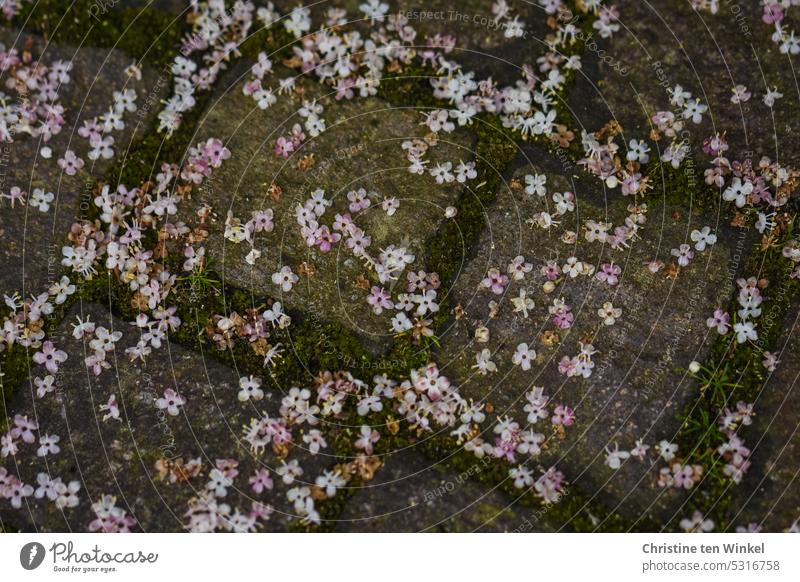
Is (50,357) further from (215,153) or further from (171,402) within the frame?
(215,153)

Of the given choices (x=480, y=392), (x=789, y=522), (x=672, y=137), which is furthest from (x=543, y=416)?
(x=672, y=137)

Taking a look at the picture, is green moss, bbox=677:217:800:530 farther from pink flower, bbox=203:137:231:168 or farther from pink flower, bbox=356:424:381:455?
pink flower, bbox=203:137:231:168

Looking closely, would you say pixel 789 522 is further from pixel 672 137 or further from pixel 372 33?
pixel 372 33

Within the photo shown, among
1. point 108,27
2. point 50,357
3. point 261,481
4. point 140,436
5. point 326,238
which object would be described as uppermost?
point 108,27

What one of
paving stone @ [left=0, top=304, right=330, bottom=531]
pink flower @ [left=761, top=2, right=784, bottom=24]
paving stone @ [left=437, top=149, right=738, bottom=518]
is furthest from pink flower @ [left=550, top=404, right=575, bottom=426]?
pink flower @ [left=761, top=2, right=784, bottom=24]

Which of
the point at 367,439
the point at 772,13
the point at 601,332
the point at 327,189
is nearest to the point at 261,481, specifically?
the point at 367,439

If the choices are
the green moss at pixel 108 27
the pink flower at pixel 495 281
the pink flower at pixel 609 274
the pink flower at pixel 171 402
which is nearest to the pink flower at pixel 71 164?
the green moss at pixel 108 27

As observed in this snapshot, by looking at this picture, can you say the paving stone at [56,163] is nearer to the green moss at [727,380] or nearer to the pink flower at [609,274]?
the pink flower at [609,274]
